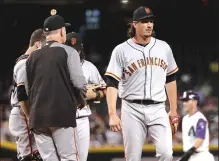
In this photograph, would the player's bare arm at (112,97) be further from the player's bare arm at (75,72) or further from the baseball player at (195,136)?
the baseball player at (195,136)

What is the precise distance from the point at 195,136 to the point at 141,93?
272 cm

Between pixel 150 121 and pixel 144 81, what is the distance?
1.33ft

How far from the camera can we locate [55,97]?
16.1 ft

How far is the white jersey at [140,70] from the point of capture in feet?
18.5

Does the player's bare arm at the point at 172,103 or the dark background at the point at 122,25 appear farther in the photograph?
the dark background at the point at 122,25

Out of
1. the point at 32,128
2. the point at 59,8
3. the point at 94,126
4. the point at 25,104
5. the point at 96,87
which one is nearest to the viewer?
the point at 32,128

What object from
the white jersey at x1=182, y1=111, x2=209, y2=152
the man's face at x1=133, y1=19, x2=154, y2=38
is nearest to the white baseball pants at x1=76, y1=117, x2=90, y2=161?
the man's face at x1=133, y1=19, x2=154, y2=38

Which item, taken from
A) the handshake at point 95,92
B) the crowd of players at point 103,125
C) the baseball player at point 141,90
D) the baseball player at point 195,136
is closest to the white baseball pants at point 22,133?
the handshake at point 95,92

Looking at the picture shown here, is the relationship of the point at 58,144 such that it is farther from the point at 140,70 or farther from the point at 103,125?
the point at 103,125

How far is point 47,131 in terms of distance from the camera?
5.05 metres

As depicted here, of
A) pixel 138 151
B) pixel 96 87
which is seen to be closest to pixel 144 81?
pixel 138 151

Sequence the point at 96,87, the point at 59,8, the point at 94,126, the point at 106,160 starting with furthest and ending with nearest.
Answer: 1. the point at 59,8
2. the point at 94,126
3. the point at 106,160
4. the point at 96,87

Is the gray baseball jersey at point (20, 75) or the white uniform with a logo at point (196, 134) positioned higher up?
the gray baseball jersey at point (20, 75)

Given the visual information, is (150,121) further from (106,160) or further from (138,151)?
(106,160)
